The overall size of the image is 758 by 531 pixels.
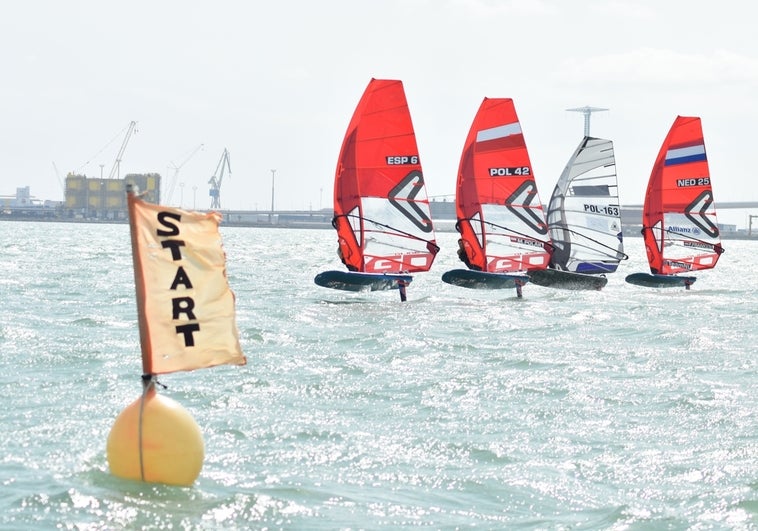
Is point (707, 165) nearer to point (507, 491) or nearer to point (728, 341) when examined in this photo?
point (728, 341)

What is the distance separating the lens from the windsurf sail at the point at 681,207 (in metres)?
37.5

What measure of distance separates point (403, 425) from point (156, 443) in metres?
3.92

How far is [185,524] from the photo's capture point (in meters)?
9.32

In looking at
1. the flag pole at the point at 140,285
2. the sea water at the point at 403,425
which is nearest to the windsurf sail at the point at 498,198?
the sea water at the point at 403,425

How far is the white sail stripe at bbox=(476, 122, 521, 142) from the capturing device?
32.4 m

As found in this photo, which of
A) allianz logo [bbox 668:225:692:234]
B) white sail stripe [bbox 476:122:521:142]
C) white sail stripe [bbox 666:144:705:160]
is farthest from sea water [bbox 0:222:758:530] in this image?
white sail stripe [bbox 666:144:705:160]

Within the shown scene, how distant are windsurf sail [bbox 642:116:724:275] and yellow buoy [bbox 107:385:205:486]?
28.9 meters

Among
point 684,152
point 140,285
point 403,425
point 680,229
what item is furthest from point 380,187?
point 140,285

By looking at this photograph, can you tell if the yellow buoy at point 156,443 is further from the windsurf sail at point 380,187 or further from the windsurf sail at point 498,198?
the windsurf sail at point 498,198

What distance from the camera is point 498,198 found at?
3241 centimetres

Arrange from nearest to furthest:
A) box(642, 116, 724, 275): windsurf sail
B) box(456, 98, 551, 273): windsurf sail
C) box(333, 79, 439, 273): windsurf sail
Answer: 1. box(333, 79, 439, 273): windsurf sail
2. box(456, 98, 551, 273): windsurf sail
3. box(642, 116, 724, 275): windsurf sail

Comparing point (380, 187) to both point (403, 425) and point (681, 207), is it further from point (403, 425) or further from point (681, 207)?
point (403, 425)

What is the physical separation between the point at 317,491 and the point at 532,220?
74.6ft

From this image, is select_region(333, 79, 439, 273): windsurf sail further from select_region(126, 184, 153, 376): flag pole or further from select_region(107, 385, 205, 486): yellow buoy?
select_region(126, 184, 153, 376): flag pole
